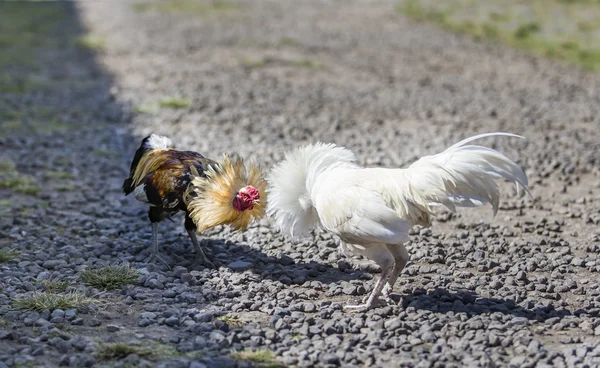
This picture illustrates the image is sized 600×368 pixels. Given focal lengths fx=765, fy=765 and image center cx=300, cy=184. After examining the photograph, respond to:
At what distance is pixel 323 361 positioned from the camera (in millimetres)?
Answer: 4180

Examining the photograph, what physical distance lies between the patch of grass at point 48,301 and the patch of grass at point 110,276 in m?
0.33

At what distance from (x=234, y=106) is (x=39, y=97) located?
3.14 metres

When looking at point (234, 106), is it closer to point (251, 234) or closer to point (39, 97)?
point (39, 97)

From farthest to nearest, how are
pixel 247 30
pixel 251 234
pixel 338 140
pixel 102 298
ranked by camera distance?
1. pixel 247 30
2. pixel 338 140
3. pixel 251 234
4. pixel 102 298

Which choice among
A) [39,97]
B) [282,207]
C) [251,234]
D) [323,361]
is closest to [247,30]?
[39,97]

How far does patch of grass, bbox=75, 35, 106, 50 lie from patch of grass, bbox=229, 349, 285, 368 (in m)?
13.3

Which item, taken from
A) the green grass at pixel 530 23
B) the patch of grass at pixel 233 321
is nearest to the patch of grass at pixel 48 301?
the patch of grass at pixel 233 321

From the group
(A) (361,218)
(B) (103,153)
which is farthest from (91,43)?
(A) (361,218)

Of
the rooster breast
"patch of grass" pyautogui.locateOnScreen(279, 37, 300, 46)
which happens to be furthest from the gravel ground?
"patch of grass" pyautogui.locateOnScreen(279, 37, 300, 46)

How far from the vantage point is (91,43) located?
1656 centimetres

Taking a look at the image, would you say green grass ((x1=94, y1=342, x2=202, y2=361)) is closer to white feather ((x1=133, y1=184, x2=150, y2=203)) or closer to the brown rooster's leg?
the brown rooster's leg

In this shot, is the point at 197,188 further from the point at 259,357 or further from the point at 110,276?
the point at 259,357

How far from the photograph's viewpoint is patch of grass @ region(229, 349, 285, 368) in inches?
162

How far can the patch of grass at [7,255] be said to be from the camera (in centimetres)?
574
